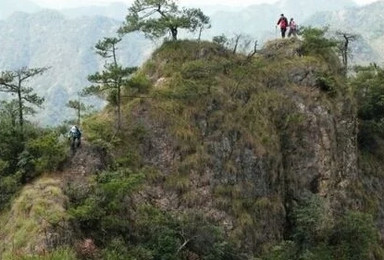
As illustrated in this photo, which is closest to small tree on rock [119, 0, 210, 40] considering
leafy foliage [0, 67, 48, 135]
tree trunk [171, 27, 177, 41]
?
tree trunk [171, 27, 177, 41]

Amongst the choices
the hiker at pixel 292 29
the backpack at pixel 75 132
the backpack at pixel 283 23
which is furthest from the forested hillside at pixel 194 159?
the backpack at pixel 283 23

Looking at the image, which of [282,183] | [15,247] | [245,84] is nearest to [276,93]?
[245,84]

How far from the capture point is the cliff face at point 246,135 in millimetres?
28094

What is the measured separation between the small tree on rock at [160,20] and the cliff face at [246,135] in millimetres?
1307

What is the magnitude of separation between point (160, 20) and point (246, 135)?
26.9ft

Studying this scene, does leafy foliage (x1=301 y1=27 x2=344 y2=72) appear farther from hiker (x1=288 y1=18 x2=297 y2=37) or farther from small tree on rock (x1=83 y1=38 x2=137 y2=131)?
small tree on rock (x1=83 y1=38 x2=137 y2=131)

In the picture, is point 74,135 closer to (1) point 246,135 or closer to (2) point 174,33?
(1) point 246,135

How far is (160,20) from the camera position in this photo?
105ft

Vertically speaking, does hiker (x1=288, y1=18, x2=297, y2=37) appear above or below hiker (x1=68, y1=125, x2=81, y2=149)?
above

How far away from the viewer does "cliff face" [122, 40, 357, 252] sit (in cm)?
2809

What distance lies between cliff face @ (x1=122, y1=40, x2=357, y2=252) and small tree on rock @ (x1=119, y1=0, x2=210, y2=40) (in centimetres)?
131

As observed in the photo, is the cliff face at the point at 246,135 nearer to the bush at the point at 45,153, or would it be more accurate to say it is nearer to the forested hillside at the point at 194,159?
the forested hillside at the point at 194,159

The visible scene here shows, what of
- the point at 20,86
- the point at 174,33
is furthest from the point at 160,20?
the point at 20,86

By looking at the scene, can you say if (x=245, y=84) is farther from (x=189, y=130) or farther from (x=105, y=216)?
(x=105, y=216)
